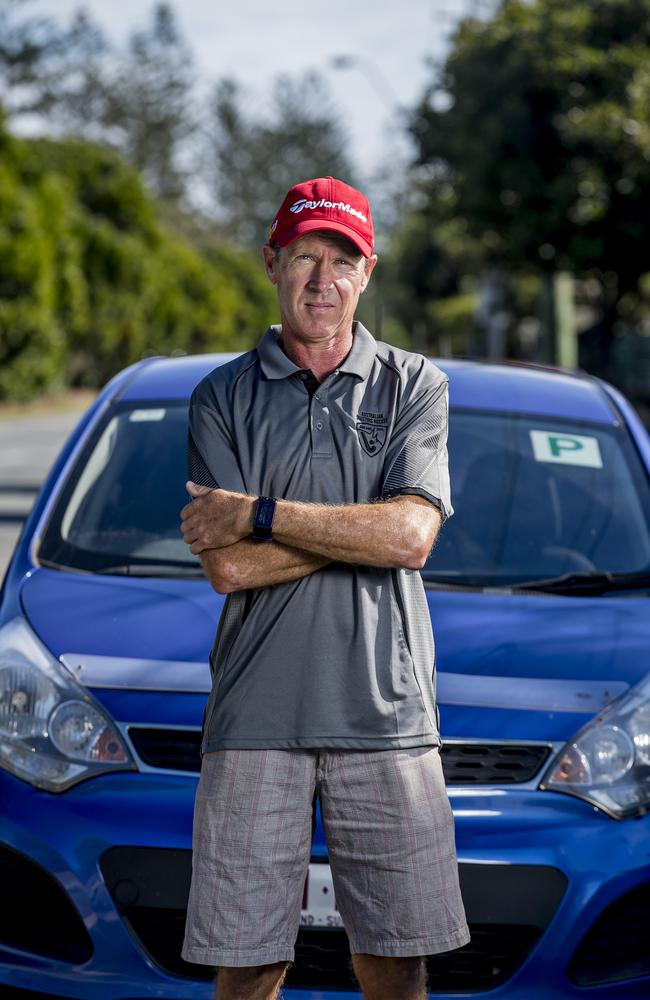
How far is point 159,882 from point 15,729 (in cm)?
45

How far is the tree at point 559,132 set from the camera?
67.3 feet

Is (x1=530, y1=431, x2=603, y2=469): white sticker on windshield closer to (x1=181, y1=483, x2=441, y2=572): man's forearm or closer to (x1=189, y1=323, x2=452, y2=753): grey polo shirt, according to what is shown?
(x1=189, y1=323, x2=452, y2=753): grey polo shirt

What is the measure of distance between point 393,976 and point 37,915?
847 mm

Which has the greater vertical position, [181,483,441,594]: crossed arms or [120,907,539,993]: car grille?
[181,483,441,594]: crossed arms

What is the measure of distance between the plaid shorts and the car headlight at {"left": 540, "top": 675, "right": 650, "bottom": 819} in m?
0.53

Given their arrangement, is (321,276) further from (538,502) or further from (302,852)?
(538,502)

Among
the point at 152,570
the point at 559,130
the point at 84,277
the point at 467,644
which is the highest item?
the point at 84,277

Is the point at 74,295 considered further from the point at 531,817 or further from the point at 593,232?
the point at 531,817

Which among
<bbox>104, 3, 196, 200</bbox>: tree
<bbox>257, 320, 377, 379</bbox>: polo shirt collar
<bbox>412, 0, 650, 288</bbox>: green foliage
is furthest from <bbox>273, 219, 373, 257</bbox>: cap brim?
<bbox>104, 3, 196, 200</bbox>: tree

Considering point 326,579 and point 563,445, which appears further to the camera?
point 563,445

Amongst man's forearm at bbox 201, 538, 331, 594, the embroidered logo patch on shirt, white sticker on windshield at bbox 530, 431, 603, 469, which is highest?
the embroidered logo patch on shirt

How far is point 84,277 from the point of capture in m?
40.8

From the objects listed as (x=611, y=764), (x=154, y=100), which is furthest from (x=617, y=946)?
(x=154, y=100)

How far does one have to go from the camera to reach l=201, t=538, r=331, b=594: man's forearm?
251 cm
